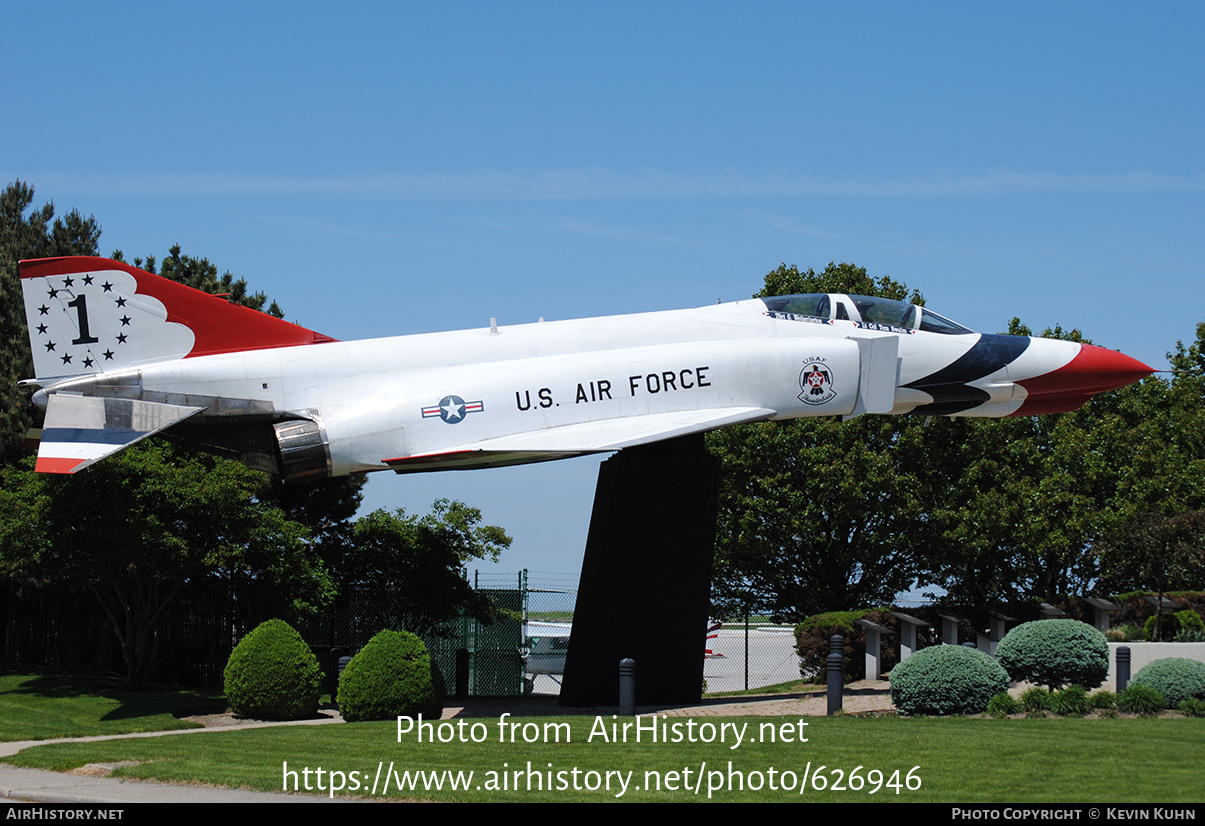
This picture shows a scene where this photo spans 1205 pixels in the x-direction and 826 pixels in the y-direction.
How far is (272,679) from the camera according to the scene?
17.7 m

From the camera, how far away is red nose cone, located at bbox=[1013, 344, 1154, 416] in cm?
1952

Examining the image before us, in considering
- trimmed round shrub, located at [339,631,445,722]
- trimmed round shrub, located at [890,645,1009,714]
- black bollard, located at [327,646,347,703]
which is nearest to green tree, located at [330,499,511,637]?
black bollard, located at [327,646,347,703]

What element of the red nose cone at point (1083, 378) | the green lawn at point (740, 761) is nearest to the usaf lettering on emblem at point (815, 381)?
the red nose cone at point (1083, 378)

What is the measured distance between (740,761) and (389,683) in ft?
22.3

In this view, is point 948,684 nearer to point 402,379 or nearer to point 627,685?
point 627,685

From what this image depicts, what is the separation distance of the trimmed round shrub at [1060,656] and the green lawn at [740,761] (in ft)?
8.94

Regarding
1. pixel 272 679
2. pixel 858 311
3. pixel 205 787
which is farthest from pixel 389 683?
pixel 858 311

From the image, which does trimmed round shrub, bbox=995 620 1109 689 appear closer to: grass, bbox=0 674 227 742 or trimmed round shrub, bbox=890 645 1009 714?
trimmed round shrub, bbox=890 645 1009 714

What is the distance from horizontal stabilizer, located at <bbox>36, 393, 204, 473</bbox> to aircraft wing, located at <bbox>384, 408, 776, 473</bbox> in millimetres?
3434

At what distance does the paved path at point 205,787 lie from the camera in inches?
391

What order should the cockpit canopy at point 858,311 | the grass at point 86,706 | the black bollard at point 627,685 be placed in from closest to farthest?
the black bollard at point 627,685, the grass at point 86,706, the cockpit canopy at point 858,311

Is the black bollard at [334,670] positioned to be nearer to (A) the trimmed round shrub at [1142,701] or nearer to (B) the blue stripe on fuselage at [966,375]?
(B) the blue stripe on fuselage at [966,375]
